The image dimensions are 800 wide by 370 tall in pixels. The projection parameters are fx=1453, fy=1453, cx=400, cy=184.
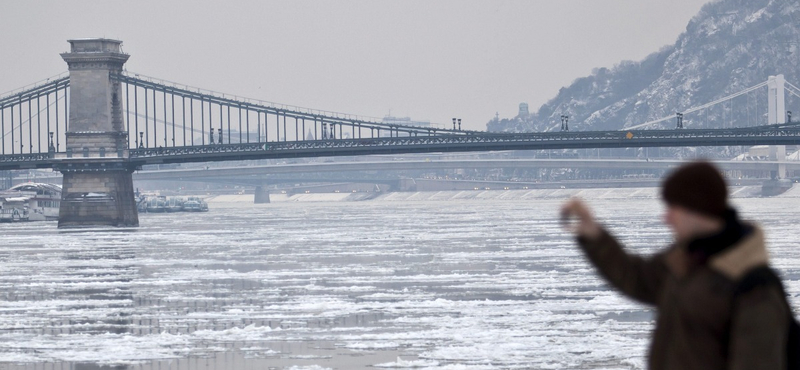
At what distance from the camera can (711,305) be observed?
16.3 ft

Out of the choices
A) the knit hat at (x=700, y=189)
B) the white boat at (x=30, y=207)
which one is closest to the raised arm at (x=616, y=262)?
the knit hat at (x=700, y=189)

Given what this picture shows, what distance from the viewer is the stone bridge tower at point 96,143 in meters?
96.1

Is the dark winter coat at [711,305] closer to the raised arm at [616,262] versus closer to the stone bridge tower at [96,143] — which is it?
the raised arm at [616,262]

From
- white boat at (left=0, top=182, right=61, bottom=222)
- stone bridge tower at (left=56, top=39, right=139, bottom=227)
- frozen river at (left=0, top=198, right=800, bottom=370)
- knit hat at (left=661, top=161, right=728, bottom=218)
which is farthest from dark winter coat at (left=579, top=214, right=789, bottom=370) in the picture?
white boat at (left=0, top=182, right=61, bottom=222)

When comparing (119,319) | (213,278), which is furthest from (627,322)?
(213,278)

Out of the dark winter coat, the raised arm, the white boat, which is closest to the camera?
the dark winter coat

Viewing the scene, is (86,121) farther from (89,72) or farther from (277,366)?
(277,366)

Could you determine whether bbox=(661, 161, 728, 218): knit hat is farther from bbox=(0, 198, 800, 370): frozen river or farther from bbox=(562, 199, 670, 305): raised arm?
bbox=(0, 198, 800, 370): frozen river

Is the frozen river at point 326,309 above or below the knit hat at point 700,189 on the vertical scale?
below

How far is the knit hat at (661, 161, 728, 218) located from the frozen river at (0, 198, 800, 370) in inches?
503

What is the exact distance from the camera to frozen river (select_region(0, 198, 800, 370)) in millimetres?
19391

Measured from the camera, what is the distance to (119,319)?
2556 cm

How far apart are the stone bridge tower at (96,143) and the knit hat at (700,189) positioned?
92.2 m

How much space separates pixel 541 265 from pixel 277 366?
2114 cm
